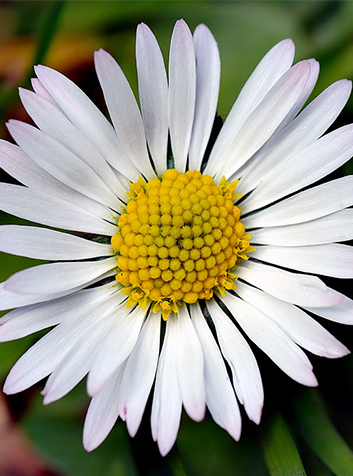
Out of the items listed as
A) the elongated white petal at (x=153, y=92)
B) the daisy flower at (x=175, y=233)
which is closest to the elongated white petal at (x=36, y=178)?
the daisy flower at (x=175, y=233)

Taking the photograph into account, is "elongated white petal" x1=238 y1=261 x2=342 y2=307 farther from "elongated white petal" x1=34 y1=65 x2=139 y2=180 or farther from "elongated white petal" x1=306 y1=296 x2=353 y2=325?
"elongated white petal" x1=34 y1=65 x2=139 y2=180

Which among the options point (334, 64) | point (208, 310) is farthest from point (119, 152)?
Answer: point (334, 64)

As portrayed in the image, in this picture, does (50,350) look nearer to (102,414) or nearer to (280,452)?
(102,414)

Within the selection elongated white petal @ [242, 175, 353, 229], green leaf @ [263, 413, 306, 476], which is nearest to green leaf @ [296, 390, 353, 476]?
green leaf @ [263, 413, 306, 476]

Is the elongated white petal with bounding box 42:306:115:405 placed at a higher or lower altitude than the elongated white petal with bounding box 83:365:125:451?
higher

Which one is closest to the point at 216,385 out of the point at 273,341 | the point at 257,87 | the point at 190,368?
the point at 190,368

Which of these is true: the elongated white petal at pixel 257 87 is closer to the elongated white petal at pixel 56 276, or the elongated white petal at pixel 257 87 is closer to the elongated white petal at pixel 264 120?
the elongated white petal at pixel 264 120
